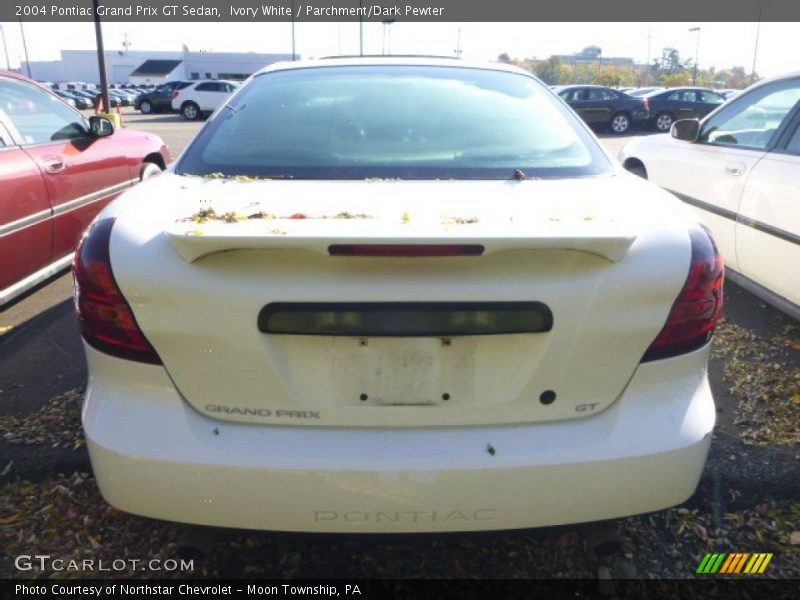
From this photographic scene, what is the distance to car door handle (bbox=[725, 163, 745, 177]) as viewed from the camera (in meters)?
4.15

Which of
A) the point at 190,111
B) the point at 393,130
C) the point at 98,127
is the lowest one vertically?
the point at 190,111

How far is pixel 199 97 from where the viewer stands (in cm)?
3114

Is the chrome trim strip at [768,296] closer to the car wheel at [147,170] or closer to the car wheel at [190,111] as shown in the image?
the car wheel at [147,170]

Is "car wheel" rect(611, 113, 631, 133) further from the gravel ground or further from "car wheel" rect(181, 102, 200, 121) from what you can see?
the gravel ground

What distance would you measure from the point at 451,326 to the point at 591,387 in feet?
1.38

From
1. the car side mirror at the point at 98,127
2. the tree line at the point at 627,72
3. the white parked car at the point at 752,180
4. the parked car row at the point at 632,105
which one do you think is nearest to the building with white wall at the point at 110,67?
the tree line at the point at 627,72

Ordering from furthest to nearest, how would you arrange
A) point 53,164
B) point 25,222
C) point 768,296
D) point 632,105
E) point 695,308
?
point 632,105
point 53,164
point 25,222
point 768,296
point 695,308

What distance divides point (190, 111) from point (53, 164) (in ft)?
95.9

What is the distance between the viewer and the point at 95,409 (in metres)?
1.88

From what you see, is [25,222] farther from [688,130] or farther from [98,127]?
[688,130]

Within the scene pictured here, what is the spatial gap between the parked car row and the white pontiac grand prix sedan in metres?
22.8

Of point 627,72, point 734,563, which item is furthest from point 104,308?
point 627,72

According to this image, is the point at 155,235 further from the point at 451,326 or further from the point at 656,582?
the point at 656,582

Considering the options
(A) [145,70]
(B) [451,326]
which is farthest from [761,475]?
(A) [145,70]
